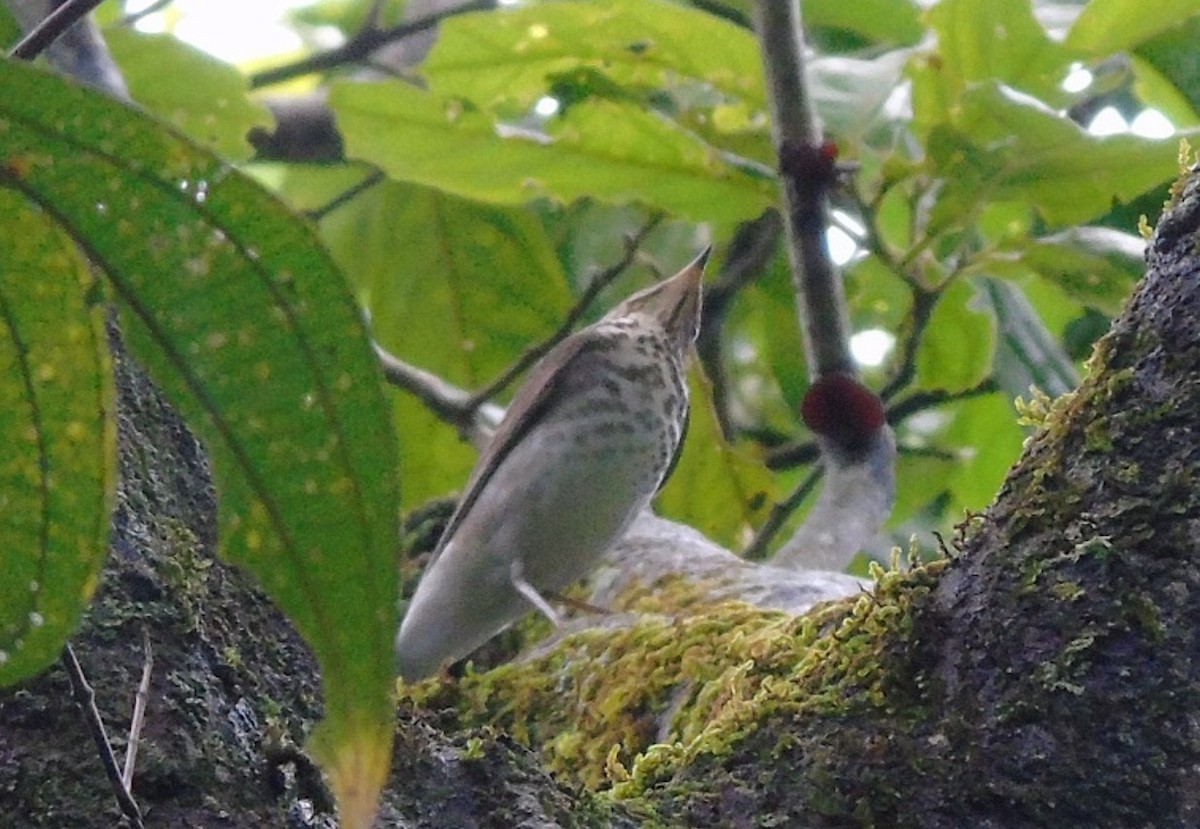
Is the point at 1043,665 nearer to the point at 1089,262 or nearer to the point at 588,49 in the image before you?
the point at 1089,262

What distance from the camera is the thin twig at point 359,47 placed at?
356cm

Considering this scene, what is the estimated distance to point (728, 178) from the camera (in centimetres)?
265

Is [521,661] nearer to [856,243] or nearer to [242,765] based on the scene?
[856,243]

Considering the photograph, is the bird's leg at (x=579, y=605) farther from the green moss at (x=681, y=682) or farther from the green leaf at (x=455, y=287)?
the green leaf at (x=455, y=287)

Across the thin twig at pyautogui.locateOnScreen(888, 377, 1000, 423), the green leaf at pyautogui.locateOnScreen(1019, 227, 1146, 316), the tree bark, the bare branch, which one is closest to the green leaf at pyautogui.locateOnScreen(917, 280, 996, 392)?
the thin twig at pyautogui.locateOnScreen(888, 377, 1000, 423)

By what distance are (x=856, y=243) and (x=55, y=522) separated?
76.6 inches

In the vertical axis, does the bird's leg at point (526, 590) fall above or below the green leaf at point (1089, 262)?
below

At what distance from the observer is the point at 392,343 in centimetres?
352

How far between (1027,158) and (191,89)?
158cm

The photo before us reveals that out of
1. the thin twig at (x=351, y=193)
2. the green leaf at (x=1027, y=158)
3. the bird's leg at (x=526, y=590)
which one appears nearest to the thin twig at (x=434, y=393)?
the bird's leg at (x=526, y=590)

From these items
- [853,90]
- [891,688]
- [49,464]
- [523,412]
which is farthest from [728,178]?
[49,464]

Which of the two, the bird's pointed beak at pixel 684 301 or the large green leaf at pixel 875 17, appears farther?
the bird's pointed beak at pixel 684 301

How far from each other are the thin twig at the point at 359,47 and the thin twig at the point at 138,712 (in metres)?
2.63

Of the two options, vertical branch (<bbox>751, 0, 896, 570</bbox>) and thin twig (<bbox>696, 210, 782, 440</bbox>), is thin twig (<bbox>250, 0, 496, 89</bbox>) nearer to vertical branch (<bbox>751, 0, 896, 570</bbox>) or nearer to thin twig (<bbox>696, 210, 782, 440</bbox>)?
thin twig (<bbox>696, 210, 782, 440</bbox>)
